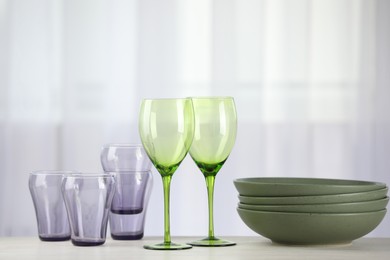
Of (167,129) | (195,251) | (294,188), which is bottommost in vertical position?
(195,251)

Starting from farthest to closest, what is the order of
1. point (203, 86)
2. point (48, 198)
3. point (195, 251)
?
point (203, 86)
point (48, 198)
point (195, 251)

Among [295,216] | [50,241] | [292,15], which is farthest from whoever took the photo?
[292,15]

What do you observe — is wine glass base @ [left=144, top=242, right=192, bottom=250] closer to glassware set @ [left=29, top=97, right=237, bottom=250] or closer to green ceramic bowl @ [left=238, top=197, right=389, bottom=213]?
glassware set @ [left=29, top=97, right=237, bottom=250]

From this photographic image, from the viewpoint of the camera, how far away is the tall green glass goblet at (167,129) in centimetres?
148

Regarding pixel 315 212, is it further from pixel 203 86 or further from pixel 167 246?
pixel 203 86

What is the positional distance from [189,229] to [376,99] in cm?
89

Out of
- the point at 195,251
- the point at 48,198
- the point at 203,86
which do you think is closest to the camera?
the point at 195,251

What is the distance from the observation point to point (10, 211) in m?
3.28

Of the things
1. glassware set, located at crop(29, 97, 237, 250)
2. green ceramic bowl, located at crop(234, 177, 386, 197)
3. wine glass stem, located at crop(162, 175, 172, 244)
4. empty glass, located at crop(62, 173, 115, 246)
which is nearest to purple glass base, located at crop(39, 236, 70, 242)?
glassware set, located at crop(29, 97, 237, 250)

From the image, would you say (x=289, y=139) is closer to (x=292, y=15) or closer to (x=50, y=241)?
(x=292, y=15)

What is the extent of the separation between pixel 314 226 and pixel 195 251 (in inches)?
8.6

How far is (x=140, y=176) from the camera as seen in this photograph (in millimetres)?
1636

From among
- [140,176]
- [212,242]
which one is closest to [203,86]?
[140,176]

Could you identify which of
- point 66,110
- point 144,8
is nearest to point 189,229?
point 66,110
